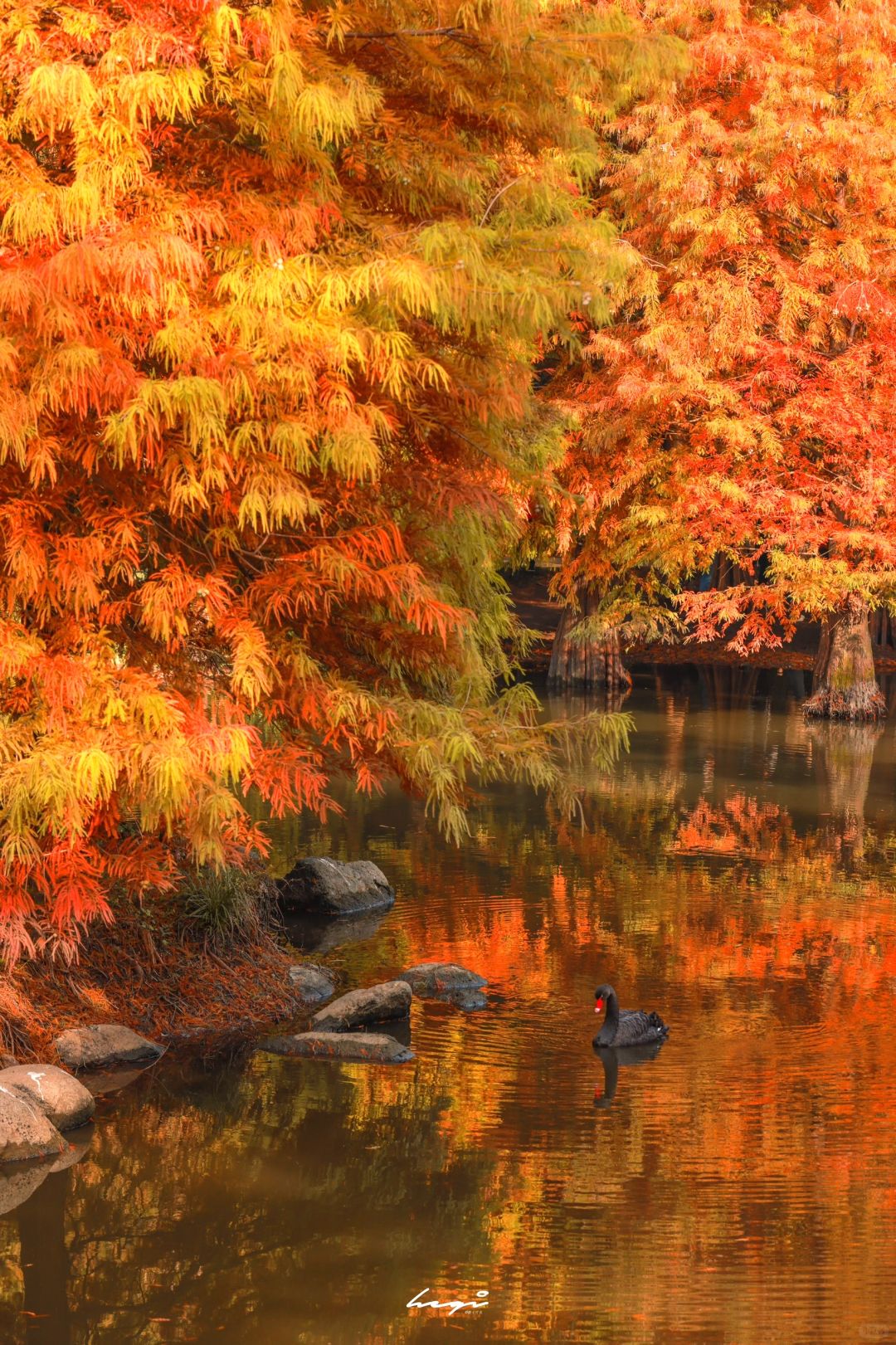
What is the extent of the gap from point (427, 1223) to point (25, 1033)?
3059 mm

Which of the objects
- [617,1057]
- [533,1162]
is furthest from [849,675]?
[533,1162]

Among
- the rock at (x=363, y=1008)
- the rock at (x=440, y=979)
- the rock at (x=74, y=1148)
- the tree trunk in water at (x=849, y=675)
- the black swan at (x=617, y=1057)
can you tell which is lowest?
the tree trunk in water at (x=849, y=675)

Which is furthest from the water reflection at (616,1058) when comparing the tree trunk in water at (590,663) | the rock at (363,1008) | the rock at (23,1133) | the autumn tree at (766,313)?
the tree trunk in water at (590,663)

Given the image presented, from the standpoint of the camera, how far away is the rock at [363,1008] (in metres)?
11.3

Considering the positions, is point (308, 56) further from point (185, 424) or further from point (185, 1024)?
point (185, 1024)

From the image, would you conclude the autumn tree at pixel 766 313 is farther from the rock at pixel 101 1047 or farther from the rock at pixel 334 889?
the rock at pixel 101 1047

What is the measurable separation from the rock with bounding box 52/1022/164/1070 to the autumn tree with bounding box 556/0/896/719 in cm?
1821

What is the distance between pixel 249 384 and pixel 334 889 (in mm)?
6698

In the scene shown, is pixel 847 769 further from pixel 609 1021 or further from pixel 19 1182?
pixel 19 1182

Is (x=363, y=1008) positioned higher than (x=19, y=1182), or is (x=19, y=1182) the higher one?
(x=19, y=1182)

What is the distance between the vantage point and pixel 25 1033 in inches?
399

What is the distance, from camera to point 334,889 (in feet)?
49.0

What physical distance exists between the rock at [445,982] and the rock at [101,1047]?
7.09 ft

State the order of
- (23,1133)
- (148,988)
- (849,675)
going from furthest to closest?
1. (849,675)
2. (148,988)
3. (23,1133)
